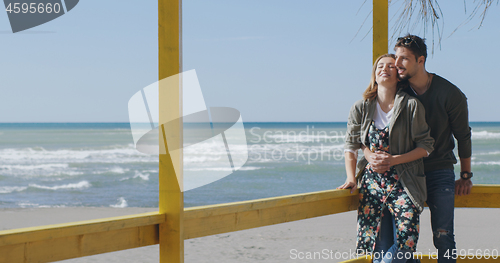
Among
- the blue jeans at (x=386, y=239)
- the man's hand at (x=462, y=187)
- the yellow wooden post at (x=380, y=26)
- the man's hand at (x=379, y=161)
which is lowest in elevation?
the blue jeans at (x=386, y=239)

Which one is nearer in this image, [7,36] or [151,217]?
[151,217]

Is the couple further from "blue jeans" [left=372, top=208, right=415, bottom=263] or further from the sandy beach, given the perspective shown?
the sandy beach

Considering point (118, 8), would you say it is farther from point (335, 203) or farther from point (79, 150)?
point (335, 203)

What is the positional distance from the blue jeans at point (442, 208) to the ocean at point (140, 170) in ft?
27.6

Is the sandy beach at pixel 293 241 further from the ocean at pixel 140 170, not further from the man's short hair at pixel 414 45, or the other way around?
the man's short hair at pixel 414 45

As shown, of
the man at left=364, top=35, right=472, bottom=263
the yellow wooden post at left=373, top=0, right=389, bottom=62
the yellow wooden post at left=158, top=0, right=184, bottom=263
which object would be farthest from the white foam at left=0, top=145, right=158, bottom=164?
the yellow wooden post at left=158, top=0, right=184, bottom=263

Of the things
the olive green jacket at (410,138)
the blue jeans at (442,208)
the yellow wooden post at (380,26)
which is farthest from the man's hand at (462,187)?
the yellow wooden post at (380,26)

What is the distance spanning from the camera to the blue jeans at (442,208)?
1.94 meters

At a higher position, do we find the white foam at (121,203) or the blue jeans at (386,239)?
the blue jeans at (386,239)

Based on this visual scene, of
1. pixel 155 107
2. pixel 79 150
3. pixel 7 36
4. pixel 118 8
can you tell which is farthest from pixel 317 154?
pixel 7 36

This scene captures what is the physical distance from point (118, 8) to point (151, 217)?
28.6m

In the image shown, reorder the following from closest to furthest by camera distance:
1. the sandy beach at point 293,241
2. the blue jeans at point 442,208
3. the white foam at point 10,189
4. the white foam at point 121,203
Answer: the blue jeans at point 442,208
the sandy beach at point 293,241
the white foam at point 121,203
the white foam at point 10,189

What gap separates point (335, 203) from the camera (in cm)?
200

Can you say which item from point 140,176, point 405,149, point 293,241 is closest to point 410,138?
point 405,149
